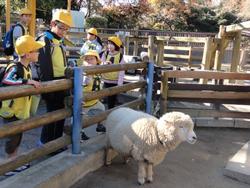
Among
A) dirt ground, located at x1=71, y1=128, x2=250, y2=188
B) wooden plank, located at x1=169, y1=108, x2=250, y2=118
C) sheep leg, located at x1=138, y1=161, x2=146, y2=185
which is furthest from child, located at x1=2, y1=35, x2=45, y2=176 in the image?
→ wooden plank, located at x1=169, y1=108, x2=250, y2=118

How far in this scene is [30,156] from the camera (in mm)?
3381

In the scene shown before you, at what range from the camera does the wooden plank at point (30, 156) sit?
10.3 ft

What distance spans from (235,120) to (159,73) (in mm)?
1609

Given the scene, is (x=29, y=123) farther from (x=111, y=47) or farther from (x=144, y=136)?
(x=111, y=47)

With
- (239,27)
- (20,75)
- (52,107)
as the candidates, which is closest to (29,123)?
(20,75)

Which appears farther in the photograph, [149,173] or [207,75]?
[207,75]

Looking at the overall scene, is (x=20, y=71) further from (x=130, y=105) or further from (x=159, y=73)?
(x=159, y=73)

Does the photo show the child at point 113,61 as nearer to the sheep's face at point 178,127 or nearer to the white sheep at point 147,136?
the white sheep at point 147,136

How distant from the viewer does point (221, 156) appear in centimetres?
520

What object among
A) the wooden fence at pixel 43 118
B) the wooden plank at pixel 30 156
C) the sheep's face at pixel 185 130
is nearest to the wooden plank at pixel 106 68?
the wooden fence at pixel 43 118

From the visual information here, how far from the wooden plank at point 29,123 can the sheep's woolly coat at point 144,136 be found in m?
0.58

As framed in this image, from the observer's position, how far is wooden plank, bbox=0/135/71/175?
313 centimetres

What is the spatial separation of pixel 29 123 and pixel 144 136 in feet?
3.86

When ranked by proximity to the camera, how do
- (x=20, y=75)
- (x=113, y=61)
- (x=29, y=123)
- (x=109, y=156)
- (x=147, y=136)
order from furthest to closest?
1. (x=113, y=61)
2. (x=109, y=156)
3. (x=147, y=136)
4. (x=20, y=75)
5. (x=29, y=123)
